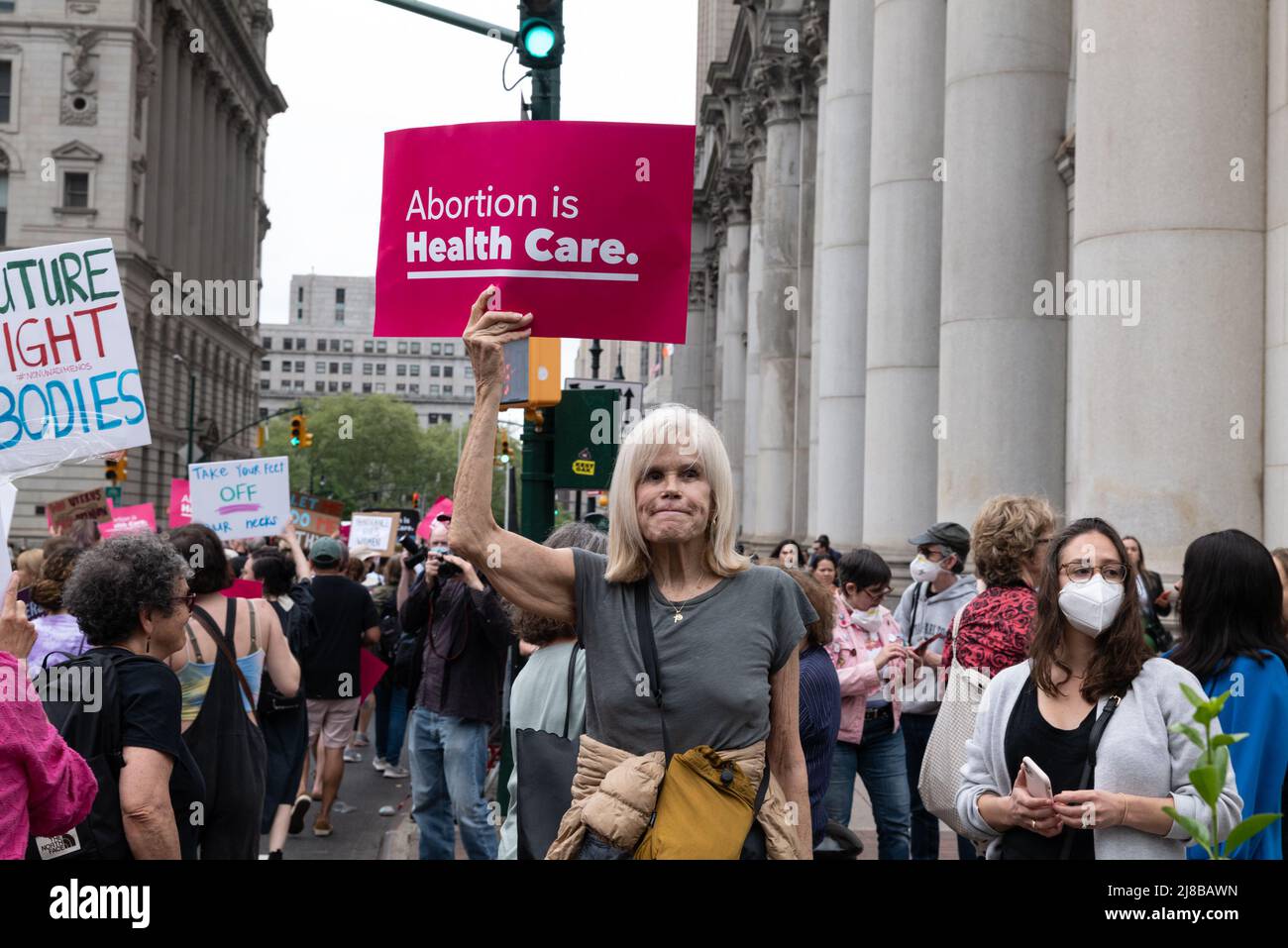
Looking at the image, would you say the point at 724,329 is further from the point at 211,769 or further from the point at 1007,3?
the point at 211,769

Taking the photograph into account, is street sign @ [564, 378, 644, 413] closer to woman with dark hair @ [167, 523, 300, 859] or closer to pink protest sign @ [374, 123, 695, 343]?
woman with dark hair @ [167, 523, 300, 859]

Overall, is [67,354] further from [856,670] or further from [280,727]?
[856,670]

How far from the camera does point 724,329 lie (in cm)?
4203

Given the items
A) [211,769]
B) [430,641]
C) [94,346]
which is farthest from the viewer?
[430,641]

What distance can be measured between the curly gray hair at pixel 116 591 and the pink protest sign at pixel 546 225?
4.44 feet

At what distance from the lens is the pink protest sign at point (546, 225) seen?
5480 millimetres

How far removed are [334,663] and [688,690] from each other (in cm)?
907

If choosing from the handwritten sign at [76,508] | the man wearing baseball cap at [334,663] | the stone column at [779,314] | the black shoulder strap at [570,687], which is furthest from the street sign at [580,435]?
the stone column at [779,314]

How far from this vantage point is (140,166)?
68.2 meters

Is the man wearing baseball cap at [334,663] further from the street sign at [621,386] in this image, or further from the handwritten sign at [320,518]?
the handwritten sign at [320,518]

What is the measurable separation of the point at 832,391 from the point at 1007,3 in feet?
26.5

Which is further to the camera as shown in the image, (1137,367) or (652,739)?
(1137,367)

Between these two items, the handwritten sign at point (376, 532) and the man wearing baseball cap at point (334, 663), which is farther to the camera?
the handwritten sign at point (376, 532)
